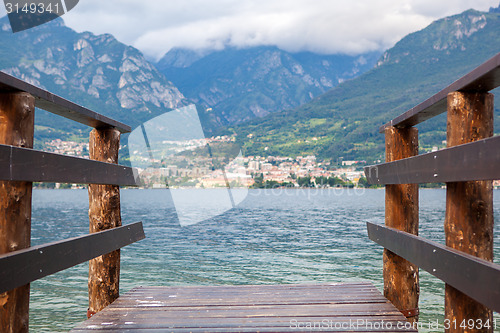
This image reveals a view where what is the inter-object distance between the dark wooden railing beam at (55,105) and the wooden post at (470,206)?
2.27 meters

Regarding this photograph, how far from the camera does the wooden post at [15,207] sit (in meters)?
2.39

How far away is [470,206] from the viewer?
8.16ft

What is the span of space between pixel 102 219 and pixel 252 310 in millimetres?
1493

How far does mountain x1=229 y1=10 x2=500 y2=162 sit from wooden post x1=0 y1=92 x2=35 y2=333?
103 m

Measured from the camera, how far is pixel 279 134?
15575cm

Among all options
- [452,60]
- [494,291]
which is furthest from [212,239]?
[452,60]

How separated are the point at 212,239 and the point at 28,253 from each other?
100 feet

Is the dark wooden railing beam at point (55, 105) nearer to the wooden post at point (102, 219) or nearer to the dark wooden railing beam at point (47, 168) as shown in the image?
the wooden post at point (102, 219)

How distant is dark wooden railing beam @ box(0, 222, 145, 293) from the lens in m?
2.27

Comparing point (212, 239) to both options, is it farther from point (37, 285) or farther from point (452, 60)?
point (452, 60)

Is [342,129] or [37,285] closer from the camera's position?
[37,285]

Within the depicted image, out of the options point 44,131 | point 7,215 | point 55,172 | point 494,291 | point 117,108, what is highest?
point 117,108

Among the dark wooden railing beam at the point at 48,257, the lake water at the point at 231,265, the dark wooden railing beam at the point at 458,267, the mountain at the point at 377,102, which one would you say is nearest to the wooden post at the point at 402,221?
the dark wooden railing beam at the point at 458,267

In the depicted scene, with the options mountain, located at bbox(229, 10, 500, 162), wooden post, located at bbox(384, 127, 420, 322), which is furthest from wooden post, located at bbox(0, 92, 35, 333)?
mountain, located at bbox(229, 10, 500, 162)
